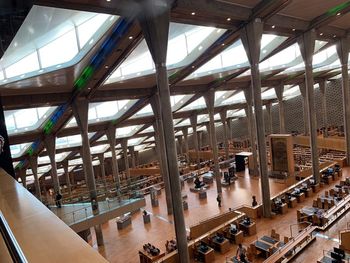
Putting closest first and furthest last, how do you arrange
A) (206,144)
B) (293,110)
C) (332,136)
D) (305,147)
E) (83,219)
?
(83,219)
(332,136)
(305,147)
(293,110)
(206,144)

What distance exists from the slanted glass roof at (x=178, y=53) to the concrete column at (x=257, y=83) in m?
1.64

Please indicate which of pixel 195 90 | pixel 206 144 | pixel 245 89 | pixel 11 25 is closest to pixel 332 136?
pixel 245 89

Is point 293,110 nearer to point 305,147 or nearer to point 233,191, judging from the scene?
point 305,147

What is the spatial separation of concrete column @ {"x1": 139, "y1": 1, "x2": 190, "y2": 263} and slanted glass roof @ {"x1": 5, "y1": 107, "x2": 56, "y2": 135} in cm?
1002

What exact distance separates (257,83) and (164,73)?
558 cm

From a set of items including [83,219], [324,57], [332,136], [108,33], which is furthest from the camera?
[332,136]

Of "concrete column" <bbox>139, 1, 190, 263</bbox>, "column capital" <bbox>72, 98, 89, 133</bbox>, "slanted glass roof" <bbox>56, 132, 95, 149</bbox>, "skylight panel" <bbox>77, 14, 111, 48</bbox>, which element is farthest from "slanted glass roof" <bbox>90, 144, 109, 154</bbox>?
"concrete column" <bbox>139, 1, 190, 263</bbox>

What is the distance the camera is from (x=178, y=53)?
50.1ft

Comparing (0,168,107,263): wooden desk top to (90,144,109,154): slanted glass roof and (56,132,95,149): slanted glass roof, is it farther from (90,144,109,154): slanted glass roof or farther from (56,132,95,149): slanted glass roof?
(90,144,109,154): slanted glass roof

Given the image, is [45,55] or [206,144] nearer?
[45,55]

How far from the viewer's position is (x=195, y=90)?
68.9 feet

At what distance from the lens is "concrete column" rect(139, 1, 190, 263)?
8.61 metres

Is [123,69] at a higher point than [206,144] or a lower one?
higher

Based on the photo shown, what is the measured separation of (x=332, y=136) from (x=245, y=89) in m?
9.67
